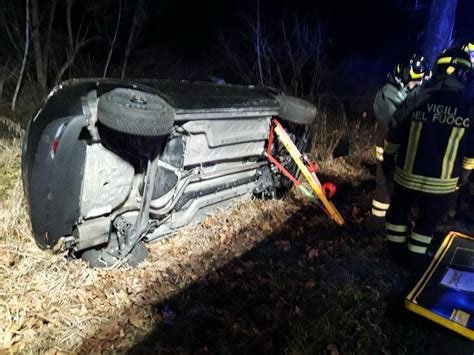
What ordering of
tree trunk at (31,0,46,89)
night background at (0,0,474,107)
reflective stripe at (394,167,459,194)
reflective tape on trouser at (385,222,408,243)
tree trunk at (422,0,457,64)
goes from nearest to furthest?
reflective stripe at (394,167,459,194)
reflective tape on trouser at (385,222,408,243)
tree trunk at (422,0,457,64)
tree trunk at (31,0,46,89)
night background at (0,0,474,107)

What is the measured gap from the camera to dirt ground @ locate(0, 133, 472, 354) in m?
2.50

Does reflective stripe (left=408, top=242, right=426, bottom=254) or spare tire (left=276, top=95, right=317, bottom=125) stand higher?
spare tire (left=276, top=95, right=317, bottom=125)

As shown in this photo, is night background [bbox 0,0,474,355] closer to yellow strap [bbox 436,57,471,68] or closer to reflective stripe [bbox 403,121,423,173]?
reflective stripe [bbox 403,121,423,173]

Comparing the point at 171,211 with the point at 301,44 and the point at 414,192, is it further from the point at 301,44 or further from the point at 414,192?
the point at 301,44

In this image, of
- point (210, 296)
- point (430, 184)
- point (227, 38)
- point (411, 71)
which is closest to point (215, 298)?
point (210, 296)

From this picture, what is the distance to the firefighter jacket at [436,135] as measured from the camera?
2.93 m

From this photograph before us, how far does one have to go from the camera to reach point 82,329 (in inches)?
100

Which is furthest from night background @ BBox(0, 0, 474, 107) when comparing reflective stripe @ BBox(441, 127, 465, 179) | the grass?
reflective stripe @ BBox(441, 127, 465, 179)

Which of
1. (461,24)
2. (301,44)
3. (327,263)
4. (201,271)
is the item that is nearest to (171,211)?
(201,271)

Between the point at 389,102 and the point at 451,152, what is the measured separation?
1.04 metres

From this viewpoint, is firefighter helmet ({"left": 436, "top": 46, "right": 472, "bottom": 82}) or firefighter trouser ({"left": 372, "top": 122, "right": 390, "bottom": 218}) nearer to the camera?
firefighter helmet ({"left": 436, "top": 46, "right": 472, "bottom": 82})

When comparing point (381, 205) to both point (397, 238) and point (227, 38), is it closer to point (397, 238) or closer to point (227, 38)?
point (397, 238)

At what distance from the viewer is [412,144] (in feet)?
10.3

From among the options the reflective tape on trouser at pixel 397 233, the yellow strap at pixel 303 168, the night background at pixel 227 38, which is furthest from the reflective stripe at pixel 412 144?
the night background at pixel 227 38
